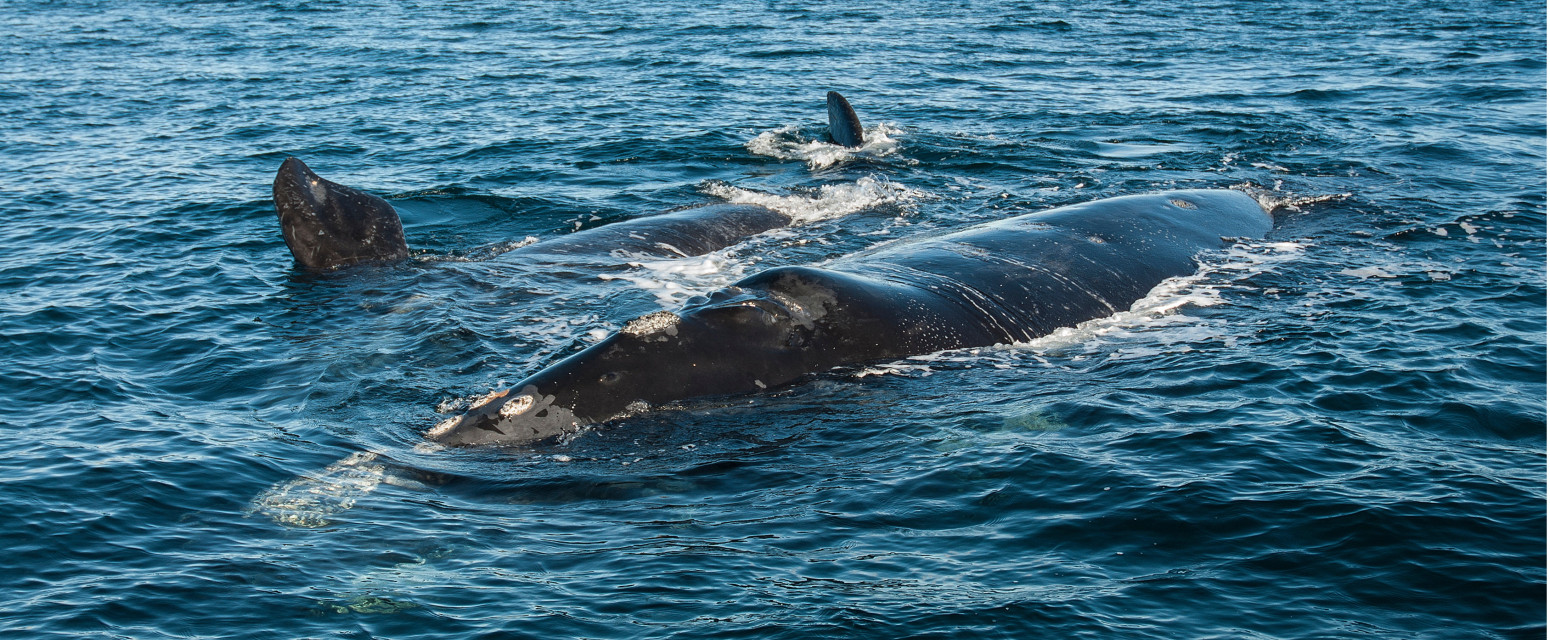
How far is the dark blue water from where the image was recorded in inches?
290

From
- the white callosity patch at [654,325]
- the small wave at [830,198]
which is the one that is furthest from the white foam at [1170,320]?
the small wave at [830,198]

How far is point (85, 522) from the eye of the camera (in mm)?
8555

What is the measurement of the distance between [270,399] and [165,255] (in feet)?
21.2

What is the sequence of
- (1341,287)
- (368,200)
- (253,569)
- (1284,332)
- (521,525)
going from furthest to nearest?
(368,200), (1341,287), (1284,332), (521,525), (253,569)

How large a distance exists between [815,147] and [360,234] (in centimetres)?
928

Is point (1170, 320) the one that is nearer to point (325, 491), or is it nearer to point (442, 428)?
point (442, 428)

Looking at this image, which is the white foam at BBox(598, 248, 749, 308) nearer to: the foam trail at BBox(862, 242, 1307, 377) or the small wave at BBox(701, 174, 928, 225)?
the small wave at BBox(701, 174, 928, 225)

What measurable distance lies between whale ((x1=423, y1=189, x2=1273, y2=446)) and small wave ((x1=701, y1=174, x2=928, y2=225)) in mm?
4537

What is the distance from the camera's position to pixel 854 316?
424 inches

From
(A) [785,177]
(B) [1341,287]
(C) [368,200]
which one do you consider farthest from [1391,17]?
(C) [368,200]

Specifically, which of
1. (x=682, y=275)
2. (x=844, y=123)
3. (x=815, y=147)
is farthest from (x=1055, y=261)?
(x=815, y=147)

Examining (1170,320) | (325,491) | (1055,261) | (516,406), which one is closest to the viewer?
(325,491)

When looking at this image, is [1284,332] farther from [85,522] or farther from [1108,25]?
[1108,25]


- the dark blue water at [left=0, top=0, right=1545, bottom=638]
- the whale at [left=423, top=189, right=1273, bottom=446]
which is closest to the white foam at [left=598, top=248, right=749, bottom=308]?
the dark blue water at [left=0, top=0, right=1545, bottom=638]
